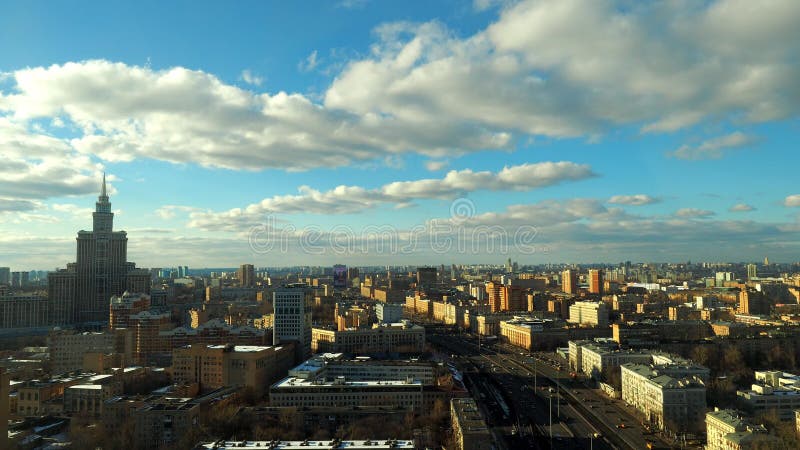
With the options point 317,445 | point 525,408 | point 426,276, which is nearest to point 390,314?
point 525,408

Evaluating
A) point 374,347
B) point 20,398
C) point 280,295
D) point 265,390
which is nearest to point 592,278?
point 374,347

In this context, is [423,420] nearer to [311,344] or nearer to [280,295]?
[280,295]

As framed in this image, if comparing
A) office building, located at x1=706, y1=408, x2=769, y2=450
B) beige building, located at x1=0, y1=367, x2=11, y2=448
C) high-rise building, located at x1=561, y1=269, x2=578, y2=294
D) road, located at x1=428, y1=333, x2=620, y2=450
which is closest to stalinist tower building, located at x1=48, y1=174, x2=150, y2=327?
road, located at x1=428, y1=333, x2=620, y2=450

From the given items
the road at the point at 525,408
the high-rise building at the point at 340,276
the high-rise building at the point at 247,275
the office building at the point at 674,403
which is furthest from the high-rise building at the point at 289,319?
the high-rise building at the point at 247,275

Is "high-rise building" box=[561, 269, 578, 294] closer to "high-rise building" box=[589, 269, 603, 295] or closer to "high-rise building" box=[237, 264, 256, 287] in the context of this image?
"high-rise building" box=[589, 269, 603, 295]

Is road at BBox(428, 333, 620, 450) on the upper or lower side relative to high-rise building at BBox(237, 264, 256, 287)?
lower

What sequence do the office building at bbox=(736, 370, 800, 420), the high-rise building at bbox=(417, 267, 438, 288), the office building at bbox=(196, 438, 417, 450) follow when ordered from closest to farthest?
1. the office building at bbox=(196, 438, 417, 450)
2. the office building at bbox=(736, 370, 800, 420)
3. the high-rise building at bbox=(417, 267, 438, 288)

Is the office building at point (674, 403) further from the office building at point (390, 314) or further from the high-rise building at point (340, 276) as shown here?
the high-rise building at point (340, 276)
